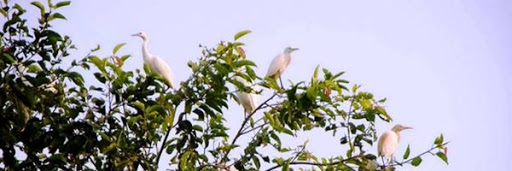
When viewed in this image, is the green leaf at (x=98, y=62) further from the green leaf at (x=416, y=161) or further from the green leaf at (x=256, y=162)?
the green leaf at (x=416, y=161)

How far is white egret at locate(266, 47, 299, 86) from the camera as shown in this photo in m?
7.31

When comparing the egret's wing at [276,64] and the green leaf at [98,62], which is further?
the egret's wing at [276,64]

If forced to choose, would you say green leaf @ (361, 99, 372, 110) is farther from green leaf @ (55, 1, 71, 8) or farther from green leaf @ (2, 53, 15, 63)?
green leaf @ (2, 53, 15, 63)

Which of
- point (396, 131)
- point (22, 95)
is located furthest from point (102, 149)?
point (396, 131)

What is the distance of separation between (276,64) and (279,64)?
0.03m

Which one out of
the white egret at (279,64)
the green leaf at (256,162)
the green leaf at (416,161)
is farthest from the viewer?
the white egret at (279,64)

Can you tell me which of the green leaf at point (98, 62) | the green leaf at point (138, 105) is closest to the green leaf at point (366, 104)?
the green leaf at point (138, 105)

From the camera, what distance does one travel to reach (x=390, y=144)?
5227 millimetres

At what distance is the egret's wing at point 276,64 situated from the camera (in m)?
7.32

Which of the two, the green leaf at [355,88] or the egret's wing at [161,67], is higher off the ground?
the egret's wing at [161,67]

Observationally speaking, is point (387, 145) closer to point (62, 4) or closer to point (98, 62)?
point (98, 62)

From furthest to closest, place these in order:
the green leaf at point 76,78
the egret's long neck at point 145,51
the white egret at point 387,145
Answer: the egret's long neck at point 145,51, the white egret at point 387,145, the green leaf at point 76,78

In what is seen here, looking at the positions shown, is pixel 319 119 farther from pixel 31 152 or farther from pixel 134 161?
pixel 31 152

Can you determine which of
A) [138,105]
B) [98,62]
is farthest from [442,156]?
[98,62]
